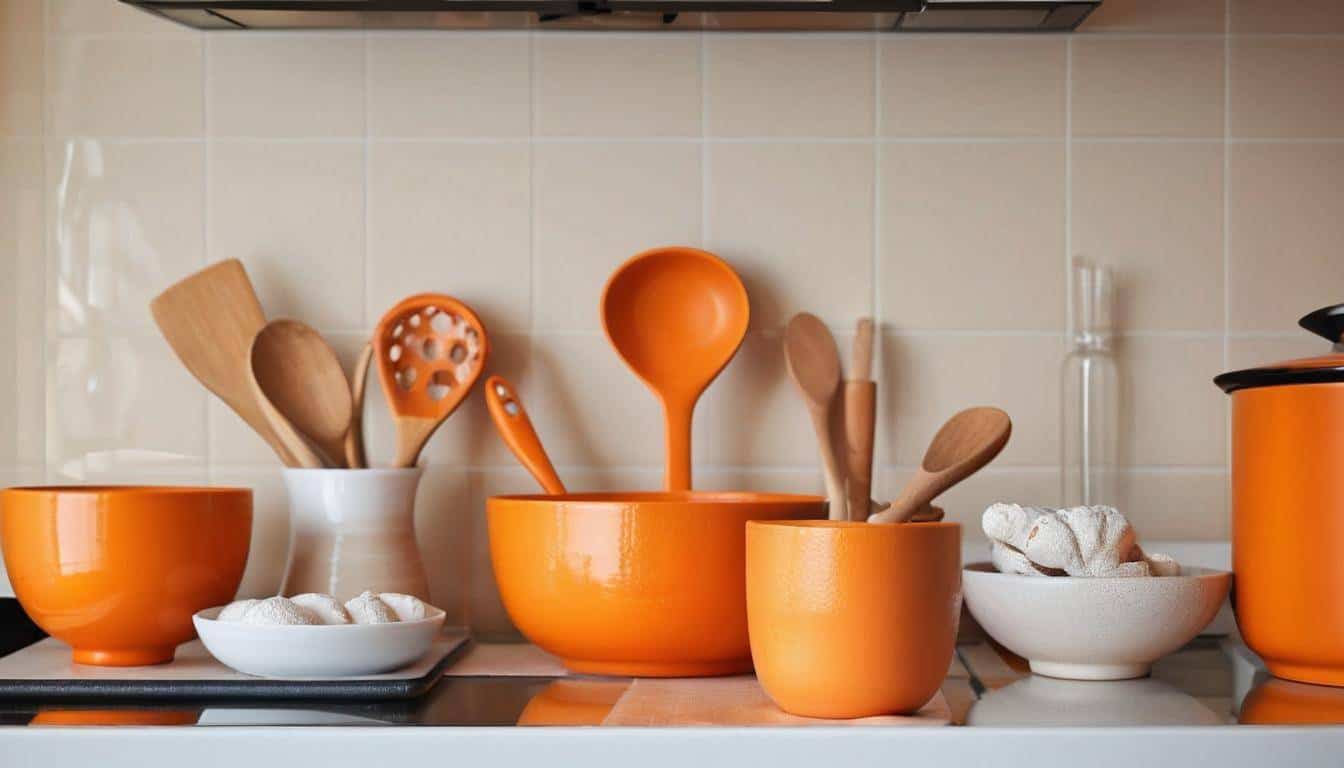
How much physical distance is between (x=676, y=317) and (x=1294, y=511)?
0.51 meters

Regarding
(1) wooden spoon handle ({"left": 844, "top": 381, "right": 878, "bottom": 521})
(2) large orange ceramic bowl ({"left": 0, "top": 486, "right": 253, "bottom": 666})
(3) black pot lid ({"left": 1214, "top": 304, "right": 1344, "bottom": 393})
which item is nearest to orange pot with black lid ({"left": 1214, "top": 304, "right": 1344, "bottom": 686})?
(3) black pot lid ({"left": 1214, "top": 304, "right": 1344, "bottom": 393})

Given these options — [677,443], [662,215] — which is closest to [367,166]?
[662,215]

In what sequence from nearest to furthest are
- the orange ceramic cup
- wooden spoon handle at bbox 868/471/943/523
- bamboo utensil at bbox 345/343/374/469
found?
the orange ceramic cup < wooden spoon handle at bbox 868/471/943/523 < bamboo utensil at bbox 345/343/374/469

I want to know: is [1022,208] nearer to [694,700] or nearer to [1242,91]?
[1242,91]

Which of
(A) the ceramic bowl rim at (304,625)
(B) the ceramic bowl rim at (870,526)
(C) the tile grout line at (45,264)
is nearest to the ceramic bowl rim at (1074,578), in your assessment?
(B) the ceramic bowl rim at (870,526)

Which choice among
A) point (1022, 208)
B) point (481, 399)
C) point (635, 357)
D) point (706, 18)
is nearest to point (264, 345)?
point (481, 399)

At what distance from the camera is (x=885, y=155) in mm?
1204

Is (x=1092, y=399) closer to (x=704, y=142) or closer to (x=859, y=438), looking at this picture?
(x=859, y=438)

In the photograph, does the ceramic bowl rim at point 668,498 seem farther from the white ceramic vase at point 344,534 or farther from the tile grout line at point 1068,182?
the tile grout line at point 1068,182

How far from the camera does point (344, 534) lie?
107 cm

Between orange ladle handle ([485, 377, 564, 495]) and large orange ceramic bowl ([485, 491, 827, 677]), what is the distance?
4.4 inches

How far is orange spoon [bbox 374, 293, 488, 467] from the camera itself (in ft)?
3.80

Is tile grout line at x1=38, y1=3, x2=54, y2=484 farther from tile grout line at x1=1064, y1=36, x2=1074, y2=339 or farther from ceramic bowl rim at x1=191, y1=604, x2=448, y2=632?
tile grout line at x1=1064, y1=36, x2=1074, y2=339

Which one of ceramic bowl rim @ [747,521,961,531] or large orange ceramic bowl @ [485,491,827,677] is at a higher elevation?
ceramic bowl rim @ [747,521,961,531]
